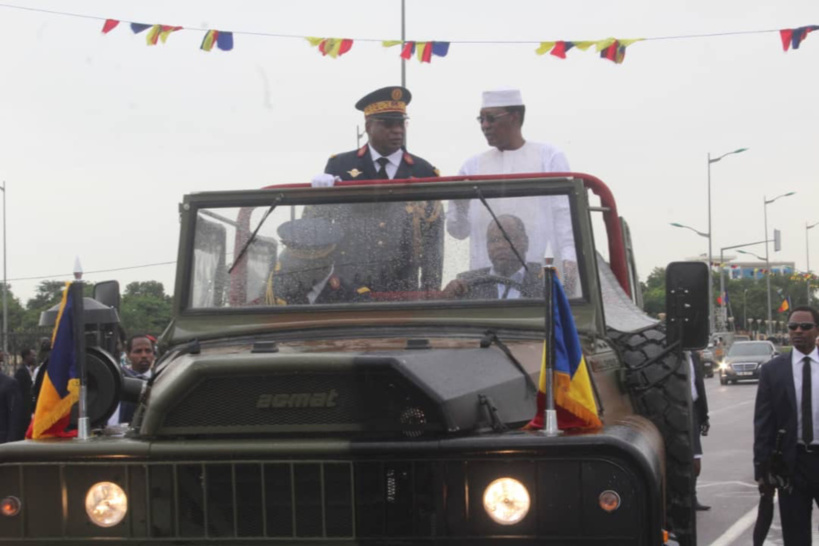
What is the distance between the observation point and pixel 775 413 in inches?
307

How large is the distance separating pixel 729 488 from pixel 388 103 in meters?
7.16

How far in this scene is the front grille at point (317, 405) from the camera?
13.9 ft

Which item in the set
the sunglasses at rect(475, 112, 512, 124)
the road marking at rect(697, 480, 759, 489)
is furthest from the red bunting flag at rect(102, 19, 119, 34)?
the road marking at rect(697, 480, 759, 489)

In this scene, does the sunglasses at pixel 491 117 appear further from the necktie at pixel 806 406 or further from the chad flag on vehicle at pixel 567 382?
the chad flag on vehicle at pixel 567 382

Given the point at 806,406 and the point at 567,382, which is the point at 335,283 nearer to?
the point at 567,382

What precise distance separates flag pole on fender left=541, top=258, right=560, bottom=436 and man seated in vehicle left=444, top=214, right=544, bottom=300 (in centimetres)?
90

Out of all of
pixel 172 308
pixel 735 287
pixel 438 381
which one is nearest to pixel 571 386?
pixel 438 381

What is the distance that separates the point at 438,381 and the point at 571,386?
468 millimetres

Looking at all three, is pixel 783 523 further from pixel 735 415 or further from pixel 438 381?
pixel 735 415

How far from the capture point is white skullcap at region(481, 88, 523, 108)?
7.39 meters

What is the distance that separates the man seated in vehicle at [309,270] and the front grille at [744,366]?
35634 mm

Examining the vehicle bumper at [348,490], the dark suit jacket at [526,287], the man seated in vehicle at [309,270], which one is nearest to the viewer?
the vehicle bumper at [348,490]

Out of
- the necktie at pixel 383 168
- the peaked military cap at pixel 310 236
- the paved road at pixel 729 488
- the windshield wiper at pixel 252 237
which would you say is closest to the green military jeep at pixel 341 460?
the peaked military cap at pixel 310 236

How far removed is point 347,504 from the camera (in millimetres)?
4195
